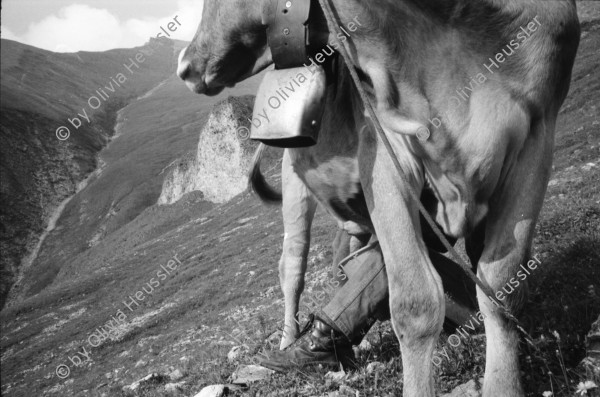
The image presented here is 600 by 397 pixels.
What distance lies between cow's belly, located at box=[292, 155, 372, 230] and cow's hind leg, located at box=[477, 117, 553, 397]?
2.56ft

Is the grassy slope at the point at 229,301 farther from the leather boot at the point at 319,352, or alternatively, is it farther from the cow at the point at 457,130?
the cow at the point at 457,130

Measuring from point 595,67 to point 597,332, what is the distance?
1485 inches

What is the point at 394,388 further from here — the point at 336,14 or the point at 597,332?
the point at 336,14

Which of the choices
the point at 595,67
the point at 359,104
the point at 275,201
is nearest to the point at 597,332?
the point at 359,104

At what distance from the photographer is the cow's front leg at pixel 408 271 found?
8.14 feet

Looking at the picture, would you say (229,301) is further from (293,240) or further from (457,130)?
(457,130)

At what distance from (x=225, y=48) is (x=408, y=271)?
166cm

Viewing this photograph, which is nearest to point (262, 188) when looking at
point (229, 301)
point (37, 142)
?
point (229, 301)

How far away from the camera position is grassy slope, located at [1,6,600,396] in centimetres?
350

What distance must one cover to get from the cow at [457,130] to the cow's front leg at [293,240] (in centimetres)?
255

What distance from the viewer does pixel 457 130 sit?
2406 millimetres

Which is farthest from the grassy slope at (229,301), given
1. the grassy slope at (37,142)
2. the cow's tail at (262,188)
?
the grassy slope at (37,142)

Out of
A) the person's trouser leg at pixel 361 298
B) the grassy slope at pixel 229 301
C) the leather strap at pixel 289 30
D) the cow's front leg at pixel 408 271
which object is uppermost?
the leather strap at pixel 289 30

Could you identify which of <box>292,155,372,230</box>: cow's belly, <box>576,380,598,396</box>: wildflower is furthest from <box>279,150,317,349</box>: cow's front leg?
<box>576,380,598,396</box>: wildflower
